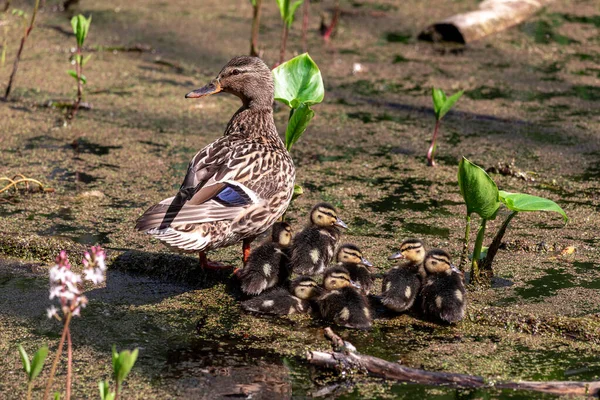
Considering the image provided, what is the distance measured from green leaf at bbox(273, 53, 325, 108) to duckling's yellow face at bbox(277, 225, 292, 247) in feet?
2.36

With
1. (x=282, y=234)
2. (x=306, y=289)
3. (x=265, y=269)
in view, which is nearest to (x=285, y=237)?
(x=282, y=234)

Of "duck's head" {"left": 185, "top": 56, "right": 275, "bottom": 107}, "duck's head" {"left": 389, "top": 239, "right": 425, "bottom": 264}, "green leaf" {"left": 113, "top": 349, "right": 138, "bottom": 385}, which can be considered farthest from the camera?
"duck's head" {"left": 185, "top": 56, "right": 275, "bottom": 107}

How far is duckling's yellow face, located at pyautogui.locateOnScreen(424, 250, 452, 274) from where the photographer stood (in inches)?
158

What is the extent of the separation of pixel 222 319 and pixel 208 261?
57cm

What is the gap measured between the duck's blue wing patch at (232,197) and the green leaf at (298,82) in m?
0.75

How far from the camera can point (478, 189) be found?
159 inches

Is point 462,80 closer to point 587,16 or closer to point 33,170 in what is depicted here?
point 587,16

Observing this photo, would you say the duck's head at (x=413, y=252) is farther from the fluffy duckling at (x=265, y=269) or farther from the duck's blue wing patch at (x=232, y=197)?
the duck's blue wing patch at (x=232, y=197)

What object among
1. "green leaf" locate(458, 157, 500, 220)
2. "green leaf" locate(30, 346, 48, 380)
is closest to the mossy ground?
"green leaf" locate(458, 157, 500, 220)

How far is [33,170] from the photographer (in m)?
5.88

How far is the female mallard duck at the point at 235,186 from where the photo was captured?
12.9ft

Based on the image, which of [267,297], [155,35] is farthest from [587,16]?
[267,297]

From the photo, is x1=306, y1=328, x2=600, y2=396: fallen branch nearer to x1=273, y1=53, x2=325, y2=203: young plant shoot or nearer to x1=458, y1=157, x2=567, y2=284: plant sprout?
x1=458, y1=157, x2=567, y2=284: plant sprout

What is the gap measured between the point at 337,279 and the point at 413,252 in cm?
44
